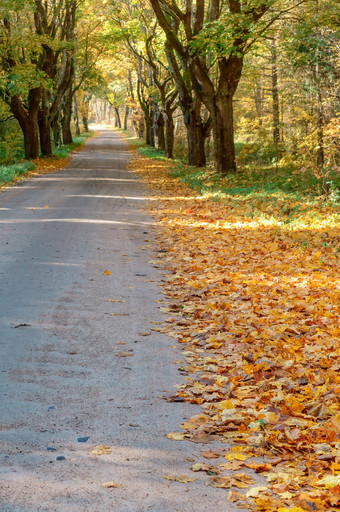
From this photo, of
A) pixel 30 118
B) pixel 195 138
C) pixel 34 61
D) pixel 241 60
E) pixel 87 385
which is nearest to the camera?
pixel 87 385

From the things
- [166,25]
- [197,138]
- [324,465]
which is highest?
[166,25]

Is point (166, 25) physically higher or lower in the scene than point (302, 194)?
higher

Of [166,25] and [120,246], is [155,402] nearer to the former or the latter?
[120,246]

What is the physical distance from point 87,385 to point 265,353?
1823 millimetres

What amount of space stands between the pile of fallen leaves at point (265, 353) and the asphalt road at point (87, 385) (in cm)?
22

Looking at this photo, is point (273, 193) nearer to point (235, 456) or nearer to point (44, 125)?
point (235, 456)

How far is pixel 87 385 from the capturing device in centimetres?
470

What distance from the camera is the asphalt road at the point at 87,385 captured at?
321 cm

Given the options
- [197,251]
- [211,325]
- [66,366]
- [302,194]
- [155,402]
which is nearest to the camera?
[155,402]

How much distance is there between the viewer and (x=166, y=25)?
2116 cm

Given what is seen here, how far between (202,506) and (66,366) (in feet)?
7.33

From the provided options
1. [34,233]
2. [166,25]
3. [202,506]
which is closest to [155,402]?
[202,506]

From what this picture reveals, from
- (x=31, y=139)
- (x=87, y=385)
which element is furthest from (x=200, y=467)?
(x=31, y=139)

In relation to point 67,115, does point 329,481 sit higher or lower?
lower
